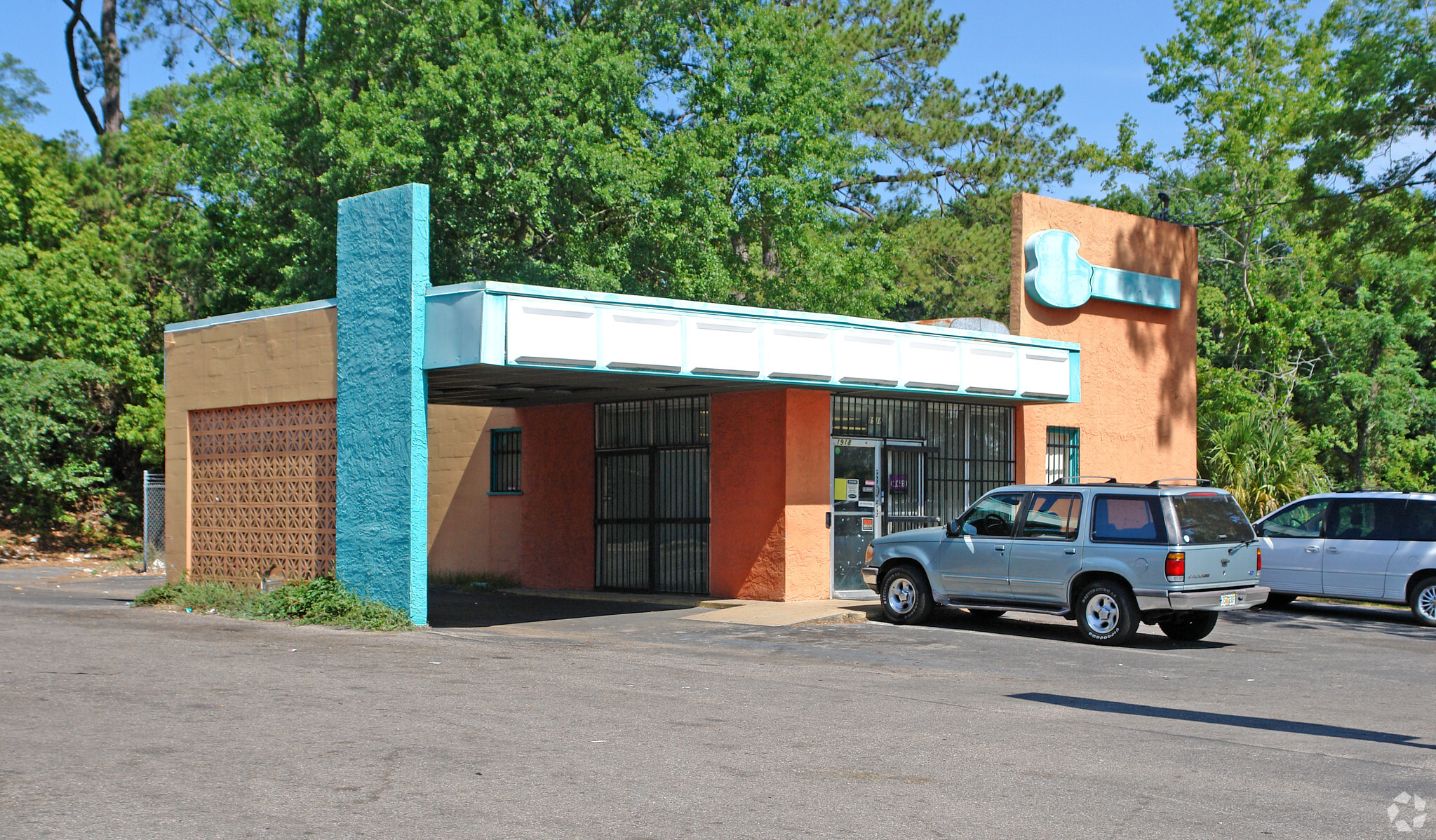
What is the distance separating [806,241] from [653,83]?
5.88 m

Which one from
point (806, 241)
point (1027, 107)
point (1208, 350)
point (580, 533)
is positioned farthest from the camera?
point (1027, 107)

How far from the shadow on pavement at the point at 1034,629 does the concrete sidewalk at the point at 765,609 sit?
1027 millimetres

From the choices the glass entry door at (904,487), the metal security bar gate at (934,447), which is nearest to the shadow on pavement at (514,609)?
the glass entry door at (904,487)

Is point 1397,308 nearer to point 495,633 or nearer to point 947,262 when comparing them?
point 947,262

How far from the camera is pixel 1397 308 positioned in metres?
40.4

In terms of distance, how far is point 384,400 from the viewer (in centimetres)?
1573

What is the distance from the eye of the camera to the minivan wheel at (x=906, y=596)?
1619cm

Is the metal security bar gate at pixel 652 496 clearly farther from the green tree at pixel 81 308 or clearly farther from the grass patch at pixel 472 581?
the green tree at pixel 81 308

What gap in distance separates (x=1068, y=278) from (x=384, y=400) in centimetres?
1203

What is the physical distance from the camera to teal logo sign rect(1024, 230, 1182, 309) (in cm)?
2158

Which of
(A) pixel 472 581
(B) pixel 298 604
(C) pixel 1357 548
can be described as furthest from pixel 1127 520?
(A) pixel 472 581

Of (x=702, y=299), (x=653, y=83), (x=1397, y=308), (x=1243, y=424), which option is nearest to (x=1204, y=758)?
(x=1243, y=424)

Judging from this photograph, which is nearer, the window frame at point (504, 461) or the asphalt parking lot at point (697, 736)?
the asphalt parking lot at point (697, 736)

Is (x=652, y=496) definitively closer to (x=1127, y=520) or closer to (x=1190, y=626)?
(x=1127, y=520)
